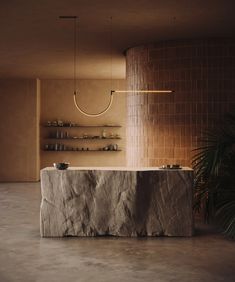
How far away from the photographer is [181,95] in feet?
27.4

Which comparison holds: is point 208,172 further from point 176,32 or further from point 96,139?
point 96,139

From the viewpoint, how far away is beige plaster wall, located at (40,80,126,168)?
1430 cm

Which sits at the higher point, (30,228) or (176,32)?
(176,32)

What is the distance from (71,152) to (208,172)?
809cm

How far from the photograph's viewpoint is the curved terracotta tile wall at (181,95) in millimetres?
8211

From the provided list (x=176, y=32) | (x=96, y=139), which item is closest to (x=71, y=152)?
(x=96, y=139)

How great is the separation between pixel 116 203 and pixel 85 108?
7968mm

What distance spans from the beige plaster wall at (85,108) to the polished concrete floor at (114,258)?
7.22 m

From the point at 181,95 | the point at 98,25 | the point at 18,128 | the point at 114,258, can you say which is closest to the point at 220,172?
the point at 181,95

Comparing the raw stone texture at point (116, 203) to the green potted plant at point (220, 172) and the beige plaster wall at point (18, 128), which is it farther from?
the beige plaster wall at point (18, 128)

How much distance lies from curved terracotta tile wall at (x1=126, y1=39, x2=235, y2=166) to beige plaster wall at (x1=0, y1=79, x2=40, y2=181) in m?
5.81

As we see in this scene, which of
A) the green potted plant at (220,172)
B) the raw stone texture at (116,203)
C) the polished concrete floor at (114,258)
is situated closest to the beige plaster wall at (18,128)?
the polished concrete floor at (114,258)

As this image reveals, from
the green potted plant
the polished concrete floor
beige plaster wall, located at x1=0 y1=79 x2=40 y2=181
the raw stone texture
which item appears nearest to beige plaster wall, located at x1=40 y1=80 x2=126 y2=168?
beige plaster wall, located at x1=0 y1=79 x2=40 y2=181

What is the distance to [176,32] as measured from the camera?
780 centimetres
